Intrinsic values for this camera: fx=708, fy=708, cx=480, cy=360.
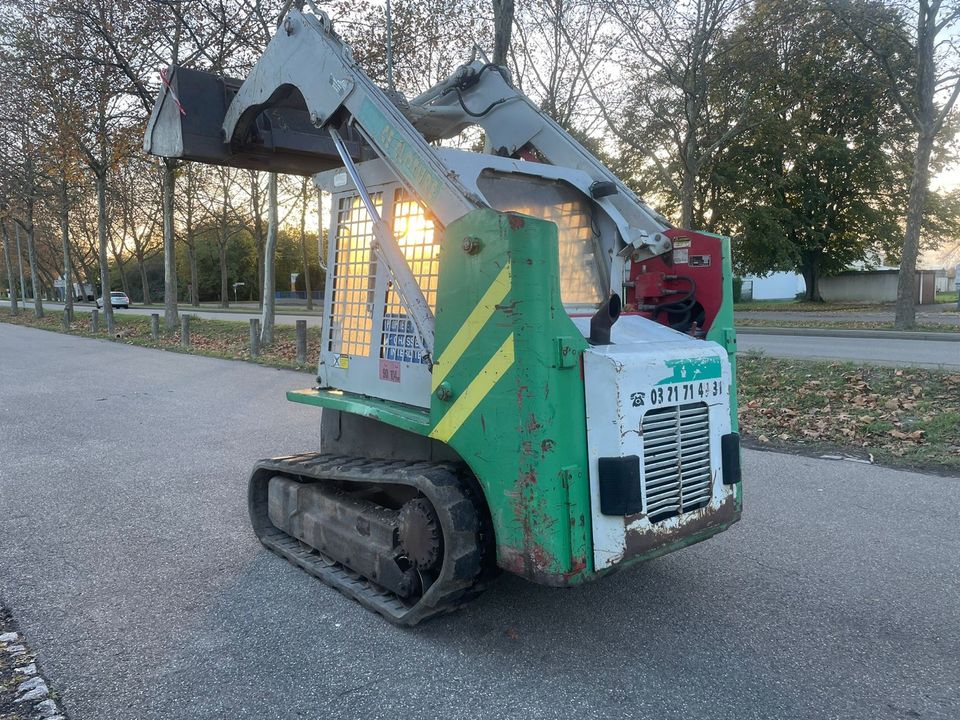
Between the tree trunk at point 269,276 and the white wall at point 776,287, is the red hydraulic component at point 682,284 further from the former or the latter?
the white wall at point 776,287

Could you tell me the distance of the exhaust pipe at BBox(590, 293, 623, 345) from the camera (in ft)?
9.63

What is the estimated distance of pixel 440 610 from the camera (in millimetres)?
3133

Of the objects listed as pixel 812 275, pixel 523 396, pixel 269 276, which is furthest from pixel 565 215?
pixel 812 275

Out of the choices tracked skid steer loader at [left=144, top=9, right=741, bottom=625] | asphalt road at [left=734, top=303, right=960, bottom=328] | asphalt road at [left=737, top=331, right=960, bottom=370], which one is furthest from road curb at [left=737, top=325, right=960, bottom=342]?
tracked skid steer loader at [left=144, top=9, right=741, bottom=625]

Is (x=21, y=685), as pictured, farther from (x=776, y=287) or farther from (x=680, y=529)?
(x=776, y=287)

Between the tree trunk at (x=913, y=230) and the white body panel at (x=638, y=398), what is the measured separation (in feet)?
46.9

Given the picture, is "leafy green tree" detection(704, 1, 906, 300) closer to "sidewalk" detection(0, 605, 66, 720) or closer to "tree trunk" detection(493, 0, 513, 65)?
"tree trunk" detection(493, 0, 513, 65)

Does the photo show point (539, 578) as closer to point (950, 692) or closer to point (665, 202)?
point (950, 692)

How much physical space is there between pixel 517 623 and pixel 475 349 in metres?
1.33

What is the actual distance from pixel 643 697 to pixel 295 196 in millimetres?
29764

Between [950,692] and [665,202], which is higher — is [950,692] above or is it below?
below

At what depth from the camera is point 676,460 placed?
→ 10.1 ft

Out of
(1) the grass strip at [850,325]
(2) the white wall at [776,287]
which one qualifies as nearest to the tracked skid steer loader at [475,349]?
(1) the grass strip at [850,325]

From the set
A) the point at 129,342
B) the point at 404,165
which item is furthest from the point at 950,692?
the point at 129,342
